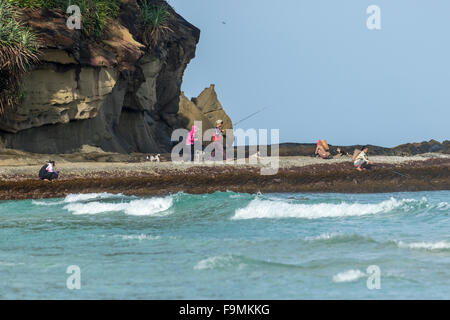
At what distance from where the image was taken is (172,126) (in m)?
37.7

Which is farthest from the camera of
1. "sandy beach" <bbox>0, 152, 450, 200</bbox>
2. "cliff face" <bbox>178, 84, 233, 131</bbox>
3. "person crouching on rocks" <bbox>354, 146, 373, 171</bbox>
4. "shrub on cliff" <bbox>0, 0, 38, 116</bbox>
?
"cliff face" <bbox>178, 84, 233, 131</bbox>

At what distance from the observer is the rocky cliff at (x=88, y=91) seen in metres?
23.8

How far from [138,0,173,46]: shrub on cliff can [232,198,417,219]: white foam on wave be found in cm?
1771

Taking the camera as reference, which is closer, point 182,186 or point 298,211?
point 298,211

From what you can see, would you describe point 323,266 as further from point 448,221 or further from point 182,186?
point 182,186

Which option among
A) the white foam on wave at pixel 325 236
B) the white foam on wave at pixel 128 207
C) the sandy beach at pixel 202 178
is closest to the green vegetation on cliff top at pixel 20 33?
the sandy beach at pixel 202 178

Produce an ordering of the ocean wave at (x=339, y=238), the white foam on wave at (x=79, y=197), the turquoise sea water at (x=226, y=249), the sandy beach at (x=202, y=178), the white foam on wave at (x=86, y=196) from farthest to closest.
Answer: the sandy beach at (x=202, y=178)
the white foam on wave at (x=86, y=196)
the white foam on wave at (x=79, y=197)
the ocean wave at (x=339, y=238)
the turquoise sea water at (x=226, y=249)

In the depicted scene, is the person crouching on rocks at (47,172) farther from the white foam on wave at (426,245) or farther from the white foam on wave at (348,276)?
the white foam on wave at (348,276)

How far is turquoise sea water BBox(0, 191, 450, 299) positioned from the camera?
7781mm

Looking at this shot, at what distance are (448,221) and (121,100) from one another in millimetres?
18763

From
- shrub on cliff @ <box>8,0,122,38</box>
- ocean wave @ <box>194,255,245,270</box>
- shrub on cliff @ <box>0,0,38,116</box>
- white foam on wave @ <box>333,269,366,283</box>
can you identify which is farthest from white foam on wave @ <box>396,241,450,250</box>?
shrub on cliff @ <box>8,0,122,38</box>

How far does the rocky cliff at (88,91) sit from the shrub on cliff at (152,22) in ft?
1.84

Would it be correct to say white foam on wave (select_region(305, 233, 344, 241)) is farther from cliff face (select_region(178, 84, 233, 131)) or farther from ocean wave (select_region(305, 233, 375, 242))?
cliff face (select_region(178, 84, 233, 131))

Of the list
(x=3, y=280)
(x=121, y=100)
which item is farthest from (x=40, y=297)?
(x=121, y=100)
